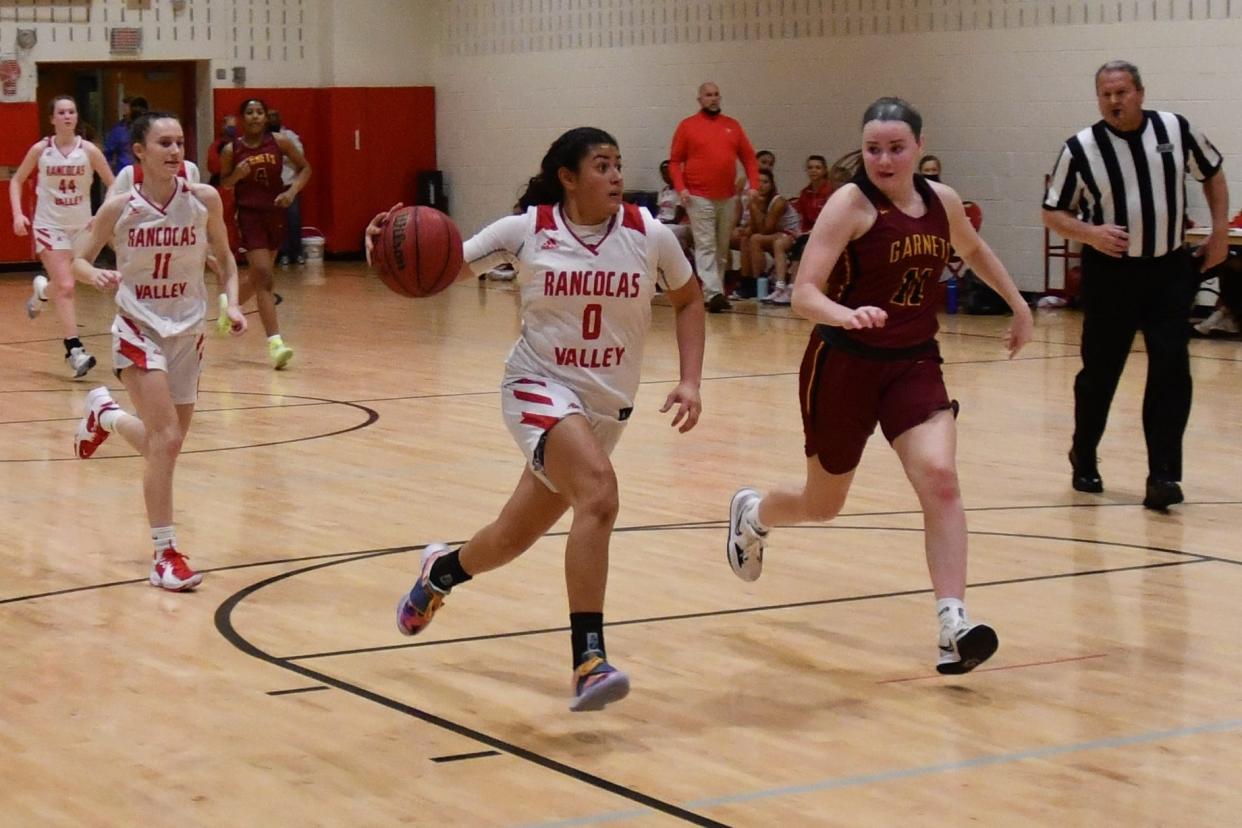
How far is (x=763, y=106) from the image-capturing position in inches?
773

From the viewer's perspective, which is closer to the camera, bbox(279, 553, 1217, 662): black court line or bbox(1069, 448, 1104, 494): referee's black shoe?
bbox(279, 553, 1217, 662): black court line

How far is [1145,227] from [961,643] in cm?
358

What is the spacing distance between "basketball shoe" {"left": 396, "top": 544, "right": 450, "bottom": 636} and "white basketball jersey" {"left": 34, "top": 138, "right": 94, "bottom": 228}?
861 cm

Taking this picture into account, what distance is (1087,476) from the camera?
855cm

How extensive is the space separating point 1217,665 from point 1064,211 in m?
3.24

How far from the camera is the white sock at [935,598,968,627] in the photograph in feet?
17.5

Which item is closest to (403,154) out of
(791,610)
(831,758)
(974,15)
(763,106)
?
(763,106)

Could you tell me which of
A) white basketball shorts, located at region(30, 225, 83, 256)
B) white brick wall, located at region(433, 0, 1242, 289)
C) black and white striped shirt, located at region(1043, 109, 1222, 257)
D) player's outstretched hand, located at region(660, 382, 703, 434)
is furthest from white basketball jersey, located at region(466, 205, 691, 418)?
white brick wall, located at region(433, 0, 1242, 289)

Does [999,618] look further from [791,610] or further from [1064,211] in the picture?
[1064,211]

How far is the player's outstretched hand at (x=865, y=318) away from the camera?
5.18m

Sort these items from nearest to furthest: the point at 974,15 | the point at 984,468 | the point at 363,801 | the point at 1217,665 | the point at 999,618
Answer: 1. the point at 363,801
2. the point at 1217,665
3. the point at 999,618
4. the point at 984,468
5. the point at 974,15

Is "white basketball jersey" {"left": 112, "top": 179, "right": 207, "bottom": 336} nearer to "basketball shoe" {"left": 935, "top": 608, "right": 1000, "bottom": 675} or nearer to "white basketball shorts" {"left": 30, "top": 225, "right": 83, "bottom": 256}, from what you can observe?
"basketball shoe" {"left": 935, "top": 608, "right": 1000, "bottom": 675}

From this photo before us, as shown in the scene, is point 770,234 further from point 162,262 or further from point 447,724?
point 447,724

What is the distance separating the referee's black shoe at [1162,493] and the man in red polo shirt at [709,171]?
9.44 meters
